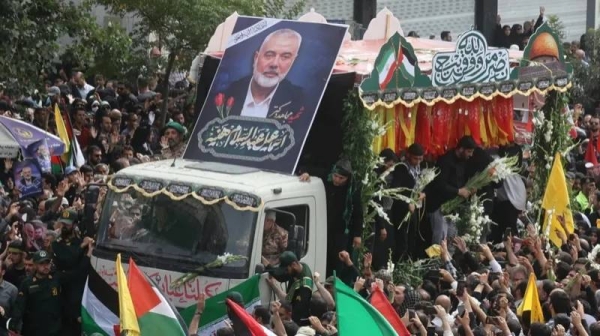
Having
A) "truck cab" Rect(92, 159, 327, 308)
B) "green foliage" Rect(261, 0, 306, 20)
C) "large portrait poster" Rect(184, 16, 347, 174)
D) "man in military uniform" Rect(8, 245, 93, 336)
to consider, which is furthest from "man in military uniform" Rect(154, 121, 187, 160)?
"green foliage" Rect(261, 0, 306, 20)

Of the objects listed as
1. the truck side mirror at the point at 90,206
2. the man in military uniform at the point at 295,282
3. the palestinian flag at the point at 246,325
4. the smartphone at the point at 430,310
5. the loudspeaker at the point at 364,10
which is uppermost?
the loudspeaker at the point at 364,10

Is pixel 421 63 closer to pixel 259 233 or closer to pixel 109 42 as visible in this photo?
pixel 259 233

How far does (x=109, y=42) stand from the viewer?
945 inches

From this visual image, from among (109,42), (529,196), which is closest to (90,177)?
(109,42)

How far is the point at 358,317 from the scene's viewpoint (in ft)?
44.0

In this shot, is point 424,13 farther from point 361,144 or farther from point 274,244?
point 274,244

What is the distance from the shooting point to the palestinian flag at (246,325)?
13219 mm

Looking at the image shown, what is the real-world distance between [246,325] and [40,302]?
4175mm

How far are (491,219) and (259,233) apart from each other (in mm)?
5449

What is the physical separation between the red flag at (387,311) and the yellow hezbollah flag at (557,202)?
6.48 meters

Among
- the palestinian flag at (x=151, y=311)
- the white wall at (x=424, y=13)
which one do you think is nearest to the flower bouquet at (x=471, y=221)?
the palestinian flag at (x=151, y=311)

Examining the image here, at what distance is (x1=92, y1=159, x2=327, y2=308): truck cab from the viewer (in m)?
16.3

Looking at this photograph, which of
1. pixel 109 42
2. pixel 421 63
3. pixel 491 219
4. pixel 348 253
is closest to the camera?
pixel 348 253

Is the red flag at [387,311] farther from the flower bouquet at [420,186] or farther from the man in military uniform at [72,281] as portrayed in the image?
the flower bouquet at [420,186]
